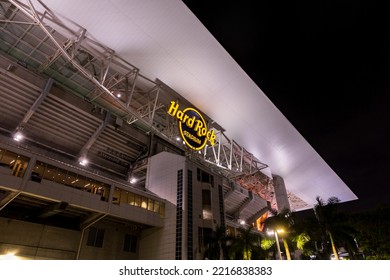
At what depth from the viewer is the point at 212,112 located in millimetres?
43406

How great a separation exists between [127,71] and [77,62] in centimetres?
672

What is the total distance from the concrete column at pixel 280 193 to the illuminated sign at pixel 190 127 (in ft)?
102

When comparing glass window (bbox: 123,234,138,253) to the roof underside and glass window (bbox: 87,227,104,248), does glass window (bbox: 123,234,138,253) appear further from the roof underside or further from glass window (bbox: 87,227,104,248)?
the roof underside

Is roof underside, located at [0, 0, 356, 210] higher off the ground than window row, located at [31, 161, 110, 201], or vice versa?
roof underside, located at [0, 0, 356, 210]

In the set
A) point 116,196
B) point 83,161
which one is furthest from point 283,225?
point 83,161

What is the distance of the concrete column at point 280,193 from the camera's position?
197 feet

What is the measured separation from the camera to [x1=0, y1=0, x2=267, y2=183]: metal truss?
1089 inches

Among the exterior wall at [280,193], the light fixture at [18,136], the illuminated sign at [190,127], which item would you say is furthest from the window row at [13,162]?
the exterior wall at [280,193]

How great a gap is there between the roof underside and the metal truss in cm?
13

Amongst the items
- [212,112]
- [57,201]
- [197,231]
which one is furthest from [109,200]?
[212,112]

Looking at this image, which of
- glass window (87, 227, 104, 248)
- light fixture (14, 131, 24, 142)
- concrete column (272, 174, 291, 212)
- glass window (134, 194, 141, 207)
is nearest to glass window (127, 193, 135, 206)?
glass window (134, 194, 141, 207)

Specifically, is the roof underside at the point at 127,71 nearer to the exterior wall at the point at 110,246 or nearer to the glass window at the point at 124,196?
the glass window at the point at 124,196

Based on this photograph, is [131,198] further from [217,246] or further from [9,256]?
[9,256]
